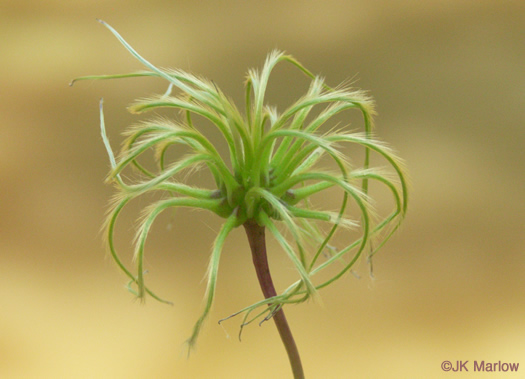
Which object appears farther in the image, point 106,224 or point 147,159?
point 147,159

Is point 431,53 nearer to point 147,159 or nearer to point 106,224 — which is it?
point 147,159

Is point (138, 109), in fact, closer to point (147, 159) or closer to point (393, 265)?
point (147, 159)

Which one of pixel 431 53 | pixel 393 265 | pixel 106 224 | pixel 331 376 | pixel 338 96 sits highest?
pixel 431 53

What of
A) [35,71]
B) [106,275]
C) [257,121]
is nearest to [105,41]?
[35,71]

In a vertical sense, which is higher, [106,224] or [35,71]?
[35,71]

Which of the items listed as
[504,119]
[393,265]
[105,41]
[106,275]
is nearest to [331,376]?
[393,265]

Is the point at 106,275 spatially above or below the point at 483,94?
below

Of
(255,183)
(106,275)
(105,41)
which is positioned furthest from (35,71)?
(255,183)

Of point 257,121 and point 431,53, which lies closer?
point 257,121
